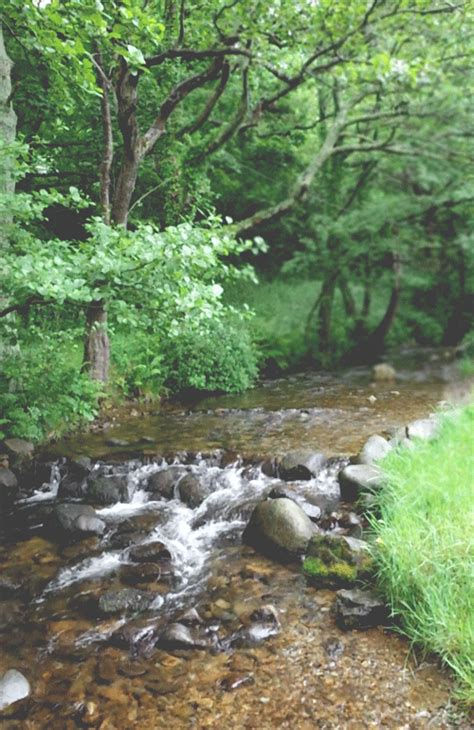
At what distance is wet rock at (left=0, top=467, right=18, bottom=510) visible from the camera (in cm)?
635

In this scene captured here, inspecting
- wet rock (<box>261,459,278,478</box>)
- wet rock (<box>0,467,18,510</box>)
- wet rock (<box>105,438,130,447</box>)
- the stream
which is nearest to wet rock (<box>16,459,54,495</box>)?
the stream

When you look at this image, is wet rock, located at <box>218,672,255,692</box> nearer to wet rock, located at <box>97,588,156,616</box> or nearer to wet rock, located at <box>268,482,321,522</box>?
wet rock, located at <box>97,588,156,616</box>

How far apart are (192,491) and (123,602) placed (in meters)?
2.16

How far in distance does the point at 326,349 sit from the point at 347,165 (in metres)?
6.08

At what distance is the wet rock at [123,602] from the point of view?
4023 mm

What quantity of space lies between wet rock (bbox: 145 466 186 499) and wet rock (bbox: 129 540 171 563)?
1.37 meters

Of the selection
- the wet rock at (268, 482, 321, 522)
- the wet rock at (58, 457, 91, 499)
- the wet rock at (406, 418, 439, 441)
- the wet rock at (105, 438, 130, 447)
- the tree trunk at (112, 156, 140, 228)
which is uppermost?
the tree trunk at (112, 156, 140, 228)

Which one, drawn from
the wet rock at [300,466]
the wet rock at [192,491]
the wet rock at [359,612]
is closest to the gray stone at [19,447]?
the wet rock at [192,491]

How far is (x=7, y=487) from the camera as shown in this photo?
21.4 ft

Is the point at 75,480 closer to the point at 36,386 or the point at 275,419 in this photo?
the point at 36,386

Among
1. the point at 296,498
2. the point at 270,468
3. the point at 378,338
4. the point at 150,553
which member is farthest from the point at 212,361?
the point at 378,338

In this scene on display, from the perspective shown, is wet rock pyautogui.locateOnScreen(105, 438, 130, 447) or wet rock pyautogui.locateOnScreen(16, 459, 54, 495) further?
wet rock pyautogui.locateOnScreen(105, 438, 130, 447)

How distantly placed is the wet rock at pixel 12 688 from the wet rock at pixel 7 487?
326 centimetres

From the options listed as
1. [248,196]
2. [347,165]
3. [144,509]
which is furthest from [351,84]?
[144,509]
